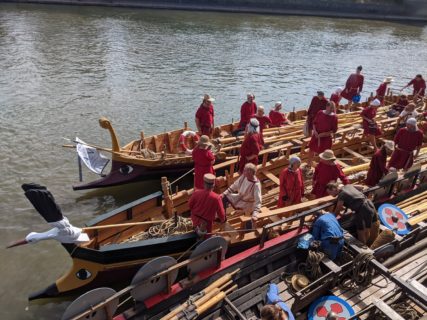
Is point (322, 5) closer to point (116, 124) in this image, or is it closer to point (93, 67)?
point (93, 67)

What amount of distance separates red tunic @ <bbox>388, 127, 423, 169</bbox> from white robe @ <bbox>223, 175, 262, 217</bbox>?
476 cm

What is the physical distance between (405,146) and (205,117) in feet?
20.7

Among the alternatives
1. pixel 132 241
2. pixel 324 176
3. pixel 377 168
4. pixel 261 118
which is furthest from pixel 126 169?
pixel 377 168

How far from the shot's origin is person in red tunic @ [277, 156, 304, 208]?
8359 millimetres

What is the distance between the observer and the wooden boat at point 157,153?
1186 cm

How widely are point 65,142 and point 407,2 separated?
60408mm

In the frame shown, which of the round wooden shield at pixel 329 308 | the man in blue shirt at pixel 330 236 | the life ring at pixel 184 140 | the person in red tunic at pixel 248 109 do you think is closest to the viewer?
the round wooden shield at pixel 329 308

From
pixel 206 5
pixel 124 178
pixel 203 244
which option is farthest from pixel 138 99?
pixel 206 5

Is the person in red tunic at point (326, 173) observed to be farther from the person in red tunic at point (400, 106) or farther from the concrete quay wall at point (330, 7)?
the concrete quay wall at point (330, 7)

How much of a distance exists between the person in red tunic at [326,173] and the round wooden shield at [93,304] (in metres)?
5.41

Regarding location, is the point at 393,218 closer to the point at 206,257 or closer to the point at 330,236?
the point at 330,236

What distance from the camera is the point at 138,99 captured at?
2169 cm

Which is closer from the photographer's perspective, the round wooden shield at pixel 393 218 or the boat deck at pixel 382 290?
the boat deck at pixel 382 290

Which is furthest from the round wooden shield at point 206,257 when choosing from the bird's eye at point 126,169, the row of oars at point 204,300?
the bird's eye at point 126,169
